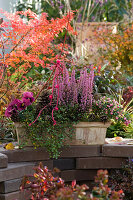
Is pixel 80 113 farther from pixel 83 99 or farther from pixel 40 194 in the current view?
pixel 40 194

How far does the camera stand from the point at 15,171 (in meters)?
2.37

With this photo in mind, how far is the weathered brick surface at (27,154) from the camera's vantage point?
2576 mm

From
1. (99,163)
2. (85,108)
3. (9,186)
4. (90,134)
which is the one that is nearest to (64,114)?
(85,108)

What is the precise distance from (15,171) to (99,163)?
781mm

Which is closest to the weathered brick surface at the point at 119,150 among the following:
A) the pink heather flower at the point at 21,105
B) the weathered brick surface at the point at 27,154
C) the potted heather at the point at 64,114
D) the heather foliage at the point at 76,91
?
the potted heather at the point at 64,114

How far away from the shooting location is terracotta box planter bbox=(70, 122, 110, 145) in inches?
106

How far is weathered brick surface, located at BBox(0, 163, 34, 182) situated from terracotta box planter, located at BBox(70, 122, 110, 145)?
468 millimetres

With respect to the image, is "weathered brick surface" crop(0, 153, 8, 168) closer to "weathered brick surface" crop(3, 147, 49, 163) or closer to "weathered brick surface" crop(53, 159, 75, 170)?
"weathered brick surface" crop(3, 147, 49, 163)

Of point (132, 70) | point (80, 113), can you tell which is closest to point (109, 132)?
point (80, 113)

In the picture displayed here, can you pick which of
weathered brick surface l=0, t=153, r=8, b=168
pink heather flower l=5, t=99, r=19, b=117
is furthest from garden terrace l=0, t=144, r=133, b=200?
pink heather flower l=5, t=99, r=19, b=117

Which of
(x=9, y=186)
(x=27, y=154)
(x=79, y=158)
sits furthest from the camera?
(x=79, y=158)

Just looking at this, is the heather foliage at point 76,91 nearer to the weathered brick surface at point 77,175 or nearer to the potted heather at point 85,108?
the potted heather at point 85,108

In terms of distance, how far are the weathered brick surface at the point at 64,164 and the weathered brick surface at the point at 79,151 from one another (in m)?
0.05

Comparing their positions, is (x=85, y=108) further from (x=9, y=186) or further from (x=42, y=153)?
(x=9, y=186)
